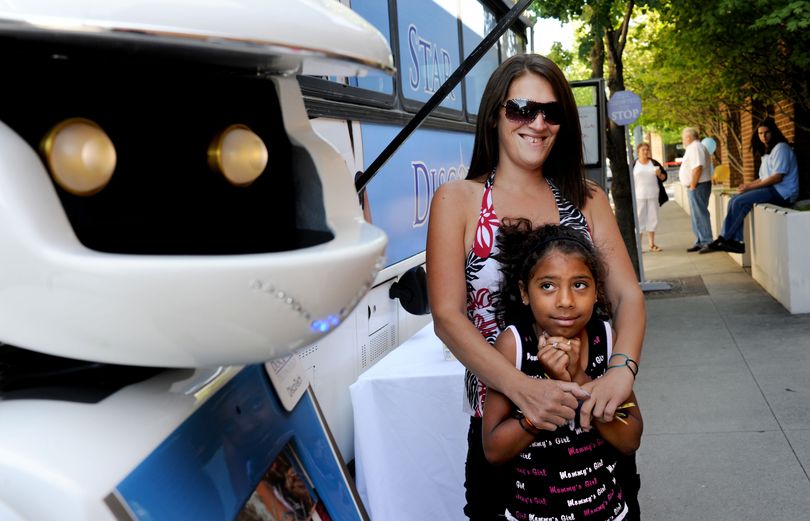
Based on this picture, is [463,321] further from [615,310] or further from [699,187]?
[699,187]

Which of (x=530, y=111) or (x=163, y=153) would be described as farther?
(x=530, y=111)

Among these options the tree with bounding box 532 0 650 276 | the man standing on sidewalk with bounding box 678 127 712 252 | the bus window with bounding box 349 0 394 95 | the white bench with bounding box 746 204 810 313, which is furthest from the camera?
the man standing on sidewalk with bounding box 678 127 712 252

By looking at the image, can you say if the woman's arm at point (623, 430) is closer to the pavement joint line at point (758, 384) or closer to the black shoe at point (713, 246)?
the pavement joint line at point (758, 384)

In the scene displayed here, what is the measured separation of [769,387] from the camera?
6.64 metres

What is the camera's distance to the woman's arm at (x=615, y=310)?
221 cm

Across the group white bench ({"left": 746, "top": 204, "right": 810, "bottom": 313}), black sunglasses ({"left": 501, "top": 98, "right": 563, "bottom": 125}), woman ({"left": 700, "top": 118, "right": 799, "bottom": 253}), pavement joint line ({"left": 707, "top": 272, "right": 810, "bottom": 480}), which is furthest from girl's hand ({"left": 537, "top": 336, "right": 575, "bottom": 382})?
woman ({"left": 700, "top": 118, "right": 799, "bottom": 253})

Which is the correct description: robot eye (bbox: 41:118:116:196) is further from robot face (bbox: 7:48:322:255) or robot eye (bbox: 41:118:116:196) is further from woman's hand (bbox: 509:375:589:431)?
woman's hand (bbox: 509:375:589:431)

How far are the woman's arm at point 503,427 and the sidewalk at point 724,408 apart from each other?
99.8 inches

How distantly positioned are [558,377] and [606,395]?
0.42 feet

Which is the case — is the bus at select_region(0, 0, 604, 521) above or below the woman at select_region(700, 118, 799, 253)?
above

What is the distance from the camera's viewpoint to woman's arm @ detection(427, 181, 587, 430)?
2.18m

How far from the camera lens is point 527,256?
2.36 m

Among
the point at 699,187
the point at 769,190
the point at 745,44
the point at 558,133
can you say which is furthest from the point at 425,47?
the point at 699,187

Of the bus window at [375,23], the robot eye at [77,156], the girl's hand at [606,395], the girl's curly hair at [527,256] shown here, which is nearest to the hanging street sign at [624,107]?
the bus window at [375,23]
